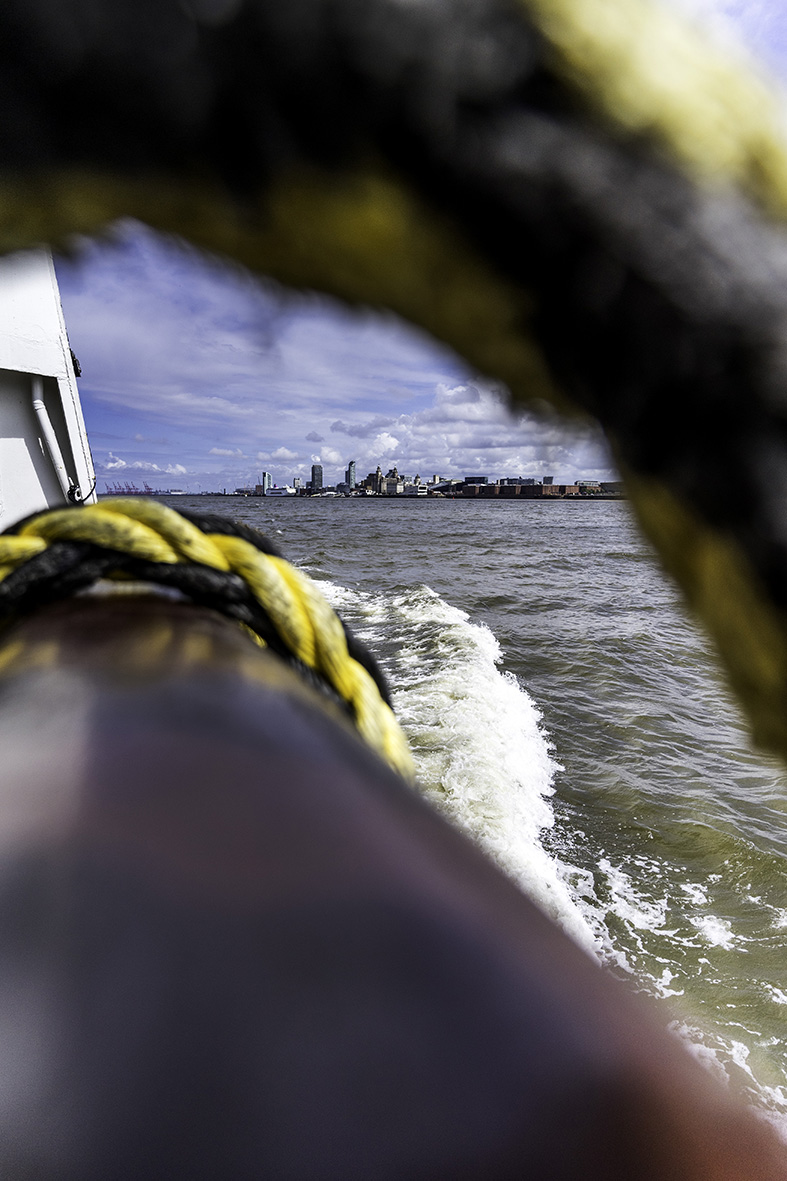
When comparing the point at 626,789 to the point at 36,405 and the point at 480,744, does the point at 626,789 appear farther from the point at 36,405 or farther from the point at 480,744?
the point at 36,405

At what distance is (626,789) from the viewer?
5.20 meters

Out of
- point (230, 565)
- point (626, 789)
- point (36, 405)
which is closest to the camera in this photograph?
point (230, 565)

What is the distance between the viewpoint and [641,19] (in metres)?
0.23

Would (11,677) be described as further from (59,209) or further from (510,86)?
(510,86)

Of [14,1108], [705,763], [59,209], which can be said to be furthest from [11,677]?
[705,763]

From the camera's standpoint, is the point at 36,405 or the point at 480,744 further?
the point at 36,405

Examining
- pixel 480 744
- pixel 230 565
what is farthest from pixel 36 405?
pixel 230 565

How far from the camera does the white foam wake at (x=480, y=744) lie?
3947mm

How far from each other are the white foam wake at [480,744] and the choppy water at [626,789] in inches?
0.6

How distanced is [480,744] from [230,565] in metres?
4.55

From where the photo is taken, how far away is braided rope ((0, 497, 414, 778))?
0.86 metres

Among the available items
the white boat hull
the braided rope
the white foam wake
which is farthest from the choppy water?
the white boat hull

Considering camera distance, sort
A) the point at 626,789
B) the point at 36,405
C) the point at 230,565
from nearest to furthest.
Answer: the point at 230,565, the point at 626,789, the point at 36,405

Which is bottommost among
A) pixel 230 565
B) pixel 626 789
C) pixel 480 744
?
pixel 626 789
